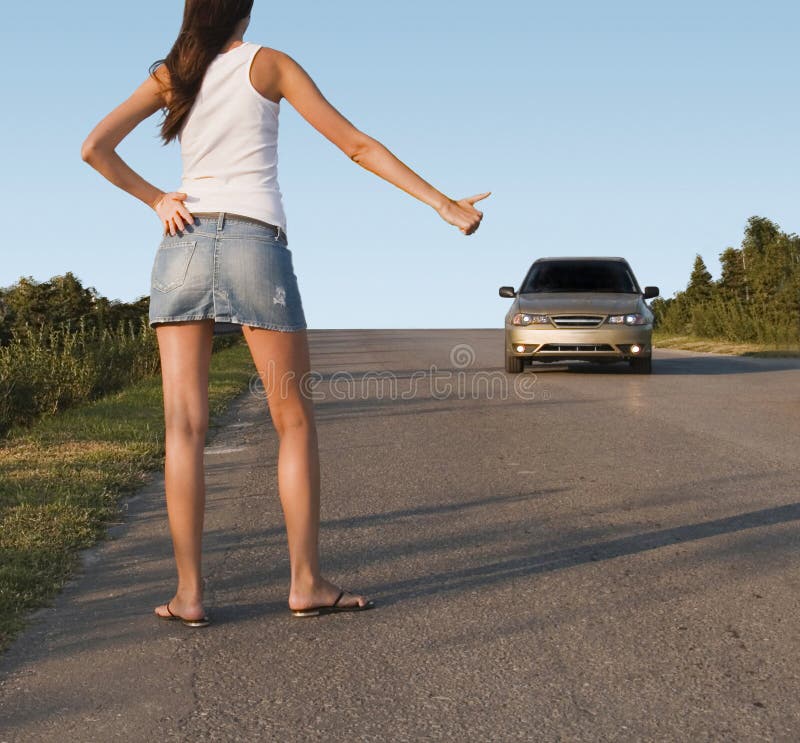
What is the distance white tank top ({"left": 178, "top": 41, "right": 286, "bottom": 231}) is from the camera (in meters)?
3.87

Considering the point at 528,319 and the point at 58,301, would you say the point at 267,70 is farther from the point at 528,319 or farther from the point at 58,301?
the point at 58,301

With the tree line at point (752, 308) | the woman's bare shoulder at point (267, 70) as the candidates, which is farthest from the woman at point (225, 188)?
the tree line at point (752, 308)

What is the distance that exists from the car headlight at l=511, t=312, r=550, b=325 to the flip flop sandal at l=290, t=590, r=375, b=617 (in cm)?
1267

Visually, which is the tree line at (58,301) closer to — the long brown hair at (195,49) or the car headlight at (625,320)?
the car headlight at (625,320)

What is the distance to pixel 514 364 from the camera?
684 inches

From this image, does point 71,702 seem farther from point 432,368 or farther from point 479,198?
point 432,368

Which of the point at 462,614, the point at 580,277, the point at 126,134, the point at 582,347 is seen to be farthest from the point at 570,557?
the point at 580,277

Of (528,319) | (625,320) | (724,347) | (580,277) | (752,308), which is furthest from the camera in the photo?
(752,308)

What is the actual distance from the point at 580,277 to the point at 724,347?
9440 millimetres

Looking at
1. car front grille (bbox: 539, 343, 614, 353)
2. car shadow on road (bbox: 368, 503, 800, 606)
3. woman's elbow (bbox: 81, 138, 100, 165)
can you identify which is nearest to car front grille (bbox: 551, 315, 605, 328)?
car front grille (bbox: 539, 343, 614, 353)

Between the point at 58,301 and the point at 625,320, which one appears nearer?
the point at 625,320

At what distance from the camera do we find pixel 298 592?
4.14 m

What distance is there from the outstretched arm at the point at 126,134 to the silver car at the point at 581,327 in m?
13.0

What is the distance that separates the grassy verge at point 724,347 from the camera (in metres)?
23.7
